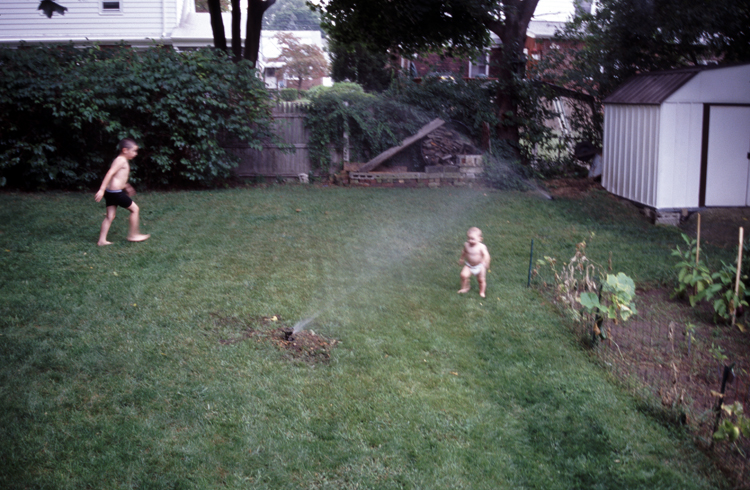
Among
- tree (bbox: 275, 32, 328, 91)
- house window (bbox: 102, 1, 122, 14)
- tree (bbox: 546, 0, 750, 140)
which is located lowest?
tree (bbox: 546, 0, 750, 140)

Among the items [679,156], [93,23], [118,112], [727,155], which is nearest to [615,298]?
[679,156]

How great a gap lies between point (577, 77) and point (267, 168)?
776cm

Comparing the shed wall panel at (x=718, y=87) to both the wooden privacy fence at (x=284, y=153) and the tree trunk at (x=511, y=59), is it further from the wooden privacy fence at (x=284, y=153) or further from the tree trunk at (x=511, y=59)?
the wooden privacy fence at (x=284, y=153)

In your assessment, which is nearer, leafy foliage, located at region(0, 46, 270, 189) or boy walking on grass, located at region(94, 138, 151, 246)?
boy walking on grass, located at region(94, 138, 151, 246)

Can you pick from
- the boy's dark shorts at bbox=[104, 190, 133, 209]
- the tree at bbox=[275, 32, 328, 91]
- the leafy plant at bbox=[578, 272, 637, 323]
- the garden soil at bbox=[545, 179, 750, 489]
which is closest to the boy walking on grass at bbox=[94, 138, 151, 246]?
the boy's dark shorts at bbox=[104, 190, 133, 209]

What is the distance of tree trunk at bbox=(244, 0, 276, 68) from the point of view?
46.9 feet

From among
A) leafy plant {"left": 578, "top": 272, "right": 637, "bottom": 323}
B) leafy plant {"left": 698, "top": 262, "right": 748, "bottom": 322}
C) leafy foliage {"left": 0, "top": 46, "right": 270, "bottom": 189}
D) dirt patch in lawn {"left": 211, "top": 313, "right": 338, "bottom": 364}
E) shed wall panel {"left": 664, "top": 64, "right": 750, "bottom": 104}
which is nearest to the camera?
dirt patch in lawn {"left": 211, "top": 313, "right": 338, "bottom": 364}

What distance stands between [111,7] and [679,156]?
18.6 meters

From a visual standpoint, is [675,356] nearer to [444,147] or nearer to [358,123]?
[358,123]

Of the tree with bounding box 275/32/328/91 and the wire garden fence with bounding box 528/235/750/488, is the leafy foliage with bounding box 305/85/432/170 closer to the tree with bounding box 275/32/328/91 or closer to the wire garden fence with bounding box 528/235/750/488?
the wire garden fence with bounding box 528/235/750/488

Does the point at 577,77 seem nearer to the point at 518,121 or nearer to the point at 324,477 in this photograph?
the point at 518,121

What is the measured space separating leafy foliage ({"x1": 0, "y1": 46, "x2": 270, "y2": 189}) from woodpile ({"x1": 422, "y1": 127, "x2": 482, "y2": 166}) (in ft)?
13.7

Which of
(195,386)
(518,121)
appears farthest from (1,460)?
(518,121)

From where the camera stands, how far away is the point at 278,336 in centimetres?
541
